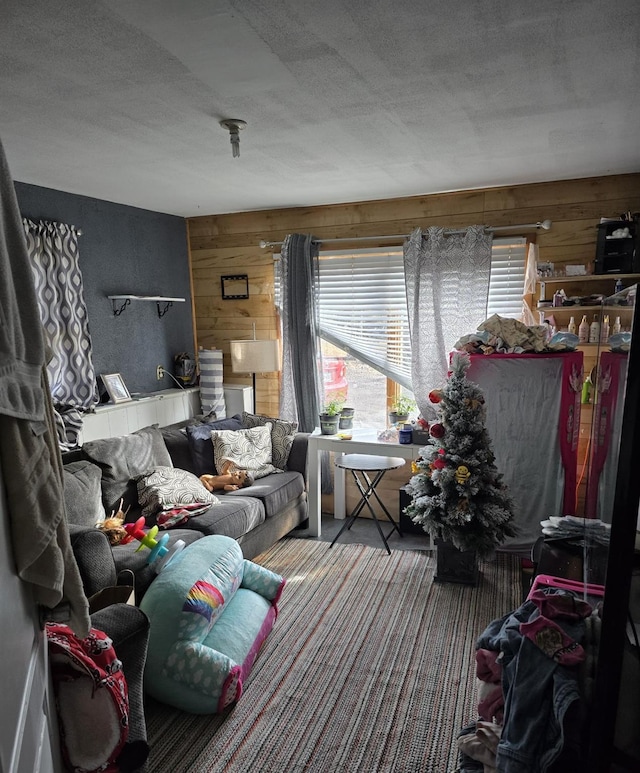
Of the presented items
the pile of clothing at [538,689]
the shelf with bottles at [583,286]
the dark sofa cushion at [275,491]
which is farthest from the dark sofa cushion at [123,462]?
the shelf with bottles at [583,286]

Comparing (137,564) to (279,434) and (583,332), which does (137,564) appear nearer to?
(279,434)

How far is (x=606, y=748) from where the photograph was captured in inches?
48.6

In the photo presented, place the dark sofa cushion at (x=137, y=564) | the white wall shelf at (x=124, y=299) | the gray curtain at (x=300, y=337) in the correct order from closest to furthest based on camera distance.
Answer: the dark sofa cushion at (x=137, y=564) < the white wall shelf at (x=124, y=299) < the gray curtain at (x=300, y=337)

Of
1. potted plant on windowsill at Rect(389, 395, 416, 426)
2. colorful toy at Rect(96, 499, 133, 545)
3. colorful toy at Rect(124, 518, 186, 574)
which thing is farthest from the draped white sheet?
colorful toy at Rect(96, 499, 133, 545)

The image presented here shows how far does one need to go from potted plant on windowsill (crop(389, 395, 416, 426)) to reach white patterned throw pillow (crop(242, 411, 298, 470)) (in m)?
0.74

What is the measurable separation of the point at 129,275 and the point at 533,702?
12.4 ft

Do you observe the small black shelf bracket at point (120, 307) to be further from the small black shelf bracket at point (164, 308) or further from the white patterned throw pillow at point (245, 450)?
the white patterned throw pillow at point (245, 450)

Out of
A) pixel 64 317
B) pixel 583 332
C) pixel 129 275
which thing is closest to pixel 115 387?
pixel 64 317

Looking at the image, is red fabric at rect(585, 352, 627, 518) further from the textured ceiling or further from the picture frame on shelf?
the picture frame on shelf

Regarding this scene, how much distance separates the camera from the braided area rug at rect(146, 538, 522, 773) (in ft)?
6.75

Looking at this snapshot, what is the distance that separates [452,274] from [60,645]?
326 centimetres

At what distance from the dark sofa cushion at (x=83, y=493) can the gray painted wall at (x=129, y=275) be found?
1.16 m

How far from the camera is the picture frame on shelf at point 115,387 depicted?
12.7ft

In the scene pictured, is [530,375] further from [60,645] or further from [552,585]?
[60,645]
